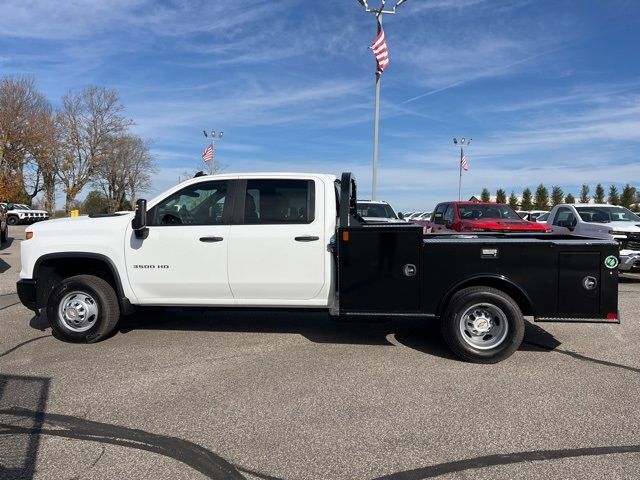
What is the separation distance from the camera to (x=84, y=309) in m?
A: 6.09

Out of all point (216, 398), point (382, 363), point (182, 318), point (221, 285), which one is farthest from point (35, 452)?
point (182, 318)

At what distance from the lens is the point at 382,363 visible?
5457 mm

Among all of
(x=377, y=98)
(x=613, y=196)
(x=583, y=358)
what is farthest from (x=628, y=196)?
(x=583, y=358)

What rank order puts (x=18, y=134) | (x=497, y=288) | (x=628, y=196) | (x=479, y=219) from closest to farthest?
(x=497, y=288), (x=479, y=219), (x=18, y=134), (x=628, y=196)

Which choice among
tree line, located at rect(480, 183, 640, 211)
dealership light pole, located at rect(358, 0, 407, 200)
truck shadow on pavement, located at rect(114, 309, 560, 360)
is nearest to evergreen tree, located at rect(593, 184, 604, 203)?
tree line, located at rect(480, 183, 640, 211)

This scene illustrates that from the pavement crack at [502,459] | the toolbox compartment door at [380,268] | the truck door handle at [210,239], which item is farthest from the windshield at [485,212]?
the pavement crack at [502,459]

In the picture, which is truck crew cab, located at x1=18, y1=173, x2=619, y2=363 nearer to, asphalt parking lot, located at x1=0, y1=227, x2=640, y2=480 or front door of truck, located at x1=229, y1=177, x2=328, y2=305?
front door of truck, located at x1=229, y1=177, x2=328, y2=305

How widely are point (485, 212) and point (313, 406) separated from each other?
9.27 meters

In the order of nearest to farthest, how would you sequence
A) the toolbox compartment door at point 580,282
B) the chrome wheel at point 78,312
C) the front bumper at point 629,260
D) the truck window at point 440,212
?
1. the toolbox compartment door at point 580,282
2. the chrome wheel at point 78,312
3. the front bumper at point 629,260
4. the truck window at point 440,212

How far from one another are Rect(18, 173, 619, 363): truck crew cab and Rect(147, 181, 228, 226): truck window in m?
0.01

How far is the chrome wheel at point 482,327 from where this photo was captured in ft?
17.9

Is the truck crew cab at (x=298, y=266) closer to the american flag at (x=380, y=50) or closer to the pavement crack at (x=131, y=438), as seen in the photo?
the pavement crack at (x=131, y=438)

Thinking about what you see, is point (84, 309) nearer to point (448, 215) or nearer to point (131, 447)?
point (131, 447)

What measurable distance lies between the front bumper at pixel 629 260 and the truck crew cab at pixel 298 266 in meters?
5.09
